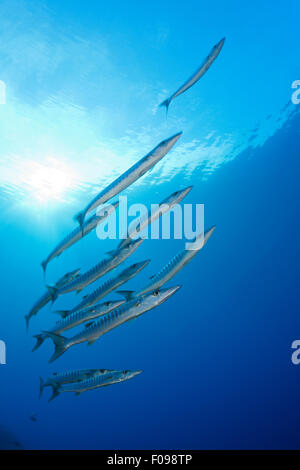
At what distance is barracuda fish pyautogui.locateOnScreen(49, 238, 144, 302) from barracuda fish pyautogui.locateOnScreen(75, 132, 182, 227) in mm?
703

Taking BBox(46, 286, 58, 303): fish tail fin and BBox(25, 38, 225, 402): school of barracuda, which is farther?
BBox(46, 286, 58, 303): fish tail fin

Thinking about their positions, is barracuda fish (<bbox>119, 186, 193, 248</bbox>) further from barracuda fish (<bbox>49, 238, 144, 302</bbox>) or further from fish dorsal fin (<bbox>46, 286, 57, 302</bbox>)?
fish dorsal fin (<bbox>46, 286, 57, 302</bbox>)

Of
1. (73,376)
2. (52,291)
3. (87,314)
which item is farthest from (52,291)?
(73,376)

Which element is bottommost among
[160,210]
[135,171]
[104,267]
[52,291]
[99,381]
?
[99,381]

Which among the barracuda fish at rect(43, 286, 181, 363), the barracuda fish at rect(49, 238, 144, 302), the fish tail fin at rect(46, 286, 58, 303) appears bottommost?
the barracuda fish at rect(43, 286, 181, 363)

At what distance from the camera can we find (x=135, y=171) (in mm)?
4430

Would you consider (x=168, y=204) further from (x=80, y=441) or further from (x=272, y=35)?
(x=80, y=441)

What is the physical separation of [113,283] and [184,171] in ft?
61.7

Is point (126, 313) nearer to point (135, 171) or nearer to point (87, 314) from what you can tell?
point (87, 314)

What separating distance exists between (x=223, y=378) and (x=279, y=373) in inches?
550

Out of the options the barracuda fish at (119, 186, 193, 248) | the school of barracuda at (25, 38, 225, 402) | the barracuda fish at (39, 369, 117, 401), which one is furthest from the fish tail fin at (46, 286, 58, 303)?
the barracuda fish at (119, 186, 193, 248)

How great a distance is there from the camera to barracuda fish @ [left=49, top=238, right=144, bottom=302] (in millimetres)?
4633

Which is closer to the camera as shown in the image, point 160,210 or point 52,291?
point 160,210

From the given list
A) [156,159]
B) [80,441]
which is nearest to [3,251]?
[156,159]
